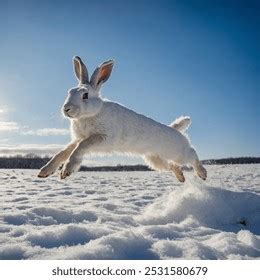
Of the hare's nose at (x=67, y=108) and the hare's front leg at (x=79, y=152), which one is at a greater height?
the hare's nose at (x=67, y=108)

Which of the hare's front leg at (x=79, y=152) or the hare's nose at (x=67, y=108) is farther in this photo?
the hare's nose at (x=67, y=108)

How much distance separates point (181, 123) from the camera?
643 centimetres

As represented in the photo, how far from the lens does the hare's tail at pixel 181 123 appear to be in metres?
6.40

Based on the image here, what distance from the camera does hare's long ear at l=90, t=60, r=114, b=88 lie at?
4645mm

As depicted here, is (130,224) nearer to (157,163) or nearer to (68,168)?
(68,168)

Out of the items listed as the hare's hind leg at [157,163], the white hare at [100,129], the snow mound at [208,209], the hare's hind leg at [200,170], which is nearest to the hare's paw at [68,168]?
the white hare at [100,129]

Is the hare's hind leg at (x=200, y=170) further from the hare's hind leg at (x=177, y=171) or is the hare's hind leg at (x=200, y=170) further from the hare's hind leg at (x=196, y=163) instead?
the hare's hind leg at (x=177, y=171)

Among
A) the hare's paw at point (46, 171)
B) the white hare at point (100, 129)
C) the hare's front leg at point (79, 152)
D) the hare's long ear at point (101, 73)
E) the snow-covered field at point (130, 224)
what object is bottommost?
the snow-covered field at point (130, 224)

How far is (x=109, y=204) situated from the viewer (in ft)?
13.9

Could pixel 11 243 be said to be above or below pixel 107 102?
below

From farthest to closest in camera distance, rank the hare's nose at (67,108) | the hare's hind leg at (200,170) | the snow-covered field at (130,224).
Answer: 1. the hare's hind leg at (200,170)
2. the hare's nose at (67,108)
3. the snow-covered field at (130,224)
